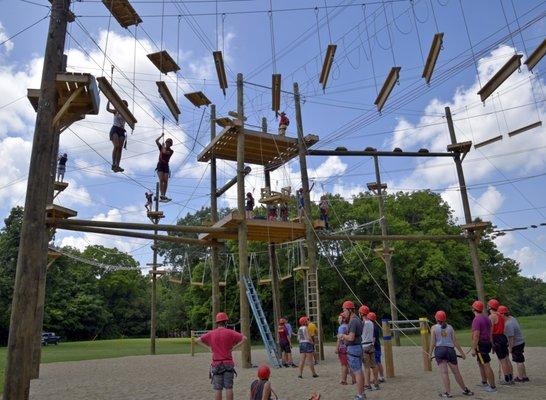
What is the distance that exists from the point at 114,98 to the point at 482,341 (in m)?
8.22

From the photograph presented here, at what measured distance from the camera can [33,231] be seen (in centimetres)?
702

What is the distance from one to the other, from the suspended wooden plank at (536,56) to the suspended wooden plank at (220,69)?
744cm

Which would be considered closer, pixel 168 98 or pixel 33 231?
pixel 33 231

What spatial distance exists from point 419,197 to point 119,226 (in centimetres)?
3298

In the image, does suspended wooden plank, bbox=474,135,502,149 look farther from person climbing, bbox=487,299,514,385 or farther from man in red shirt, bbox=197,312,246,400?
man in red shirt, bbox=197,312,246,400

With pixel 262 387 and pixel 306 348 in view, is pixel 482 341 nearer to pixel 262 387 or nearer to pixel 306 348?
pixel 306 348

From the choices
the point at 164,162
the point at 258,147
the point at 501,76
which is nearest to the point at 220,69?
the point at 164,162

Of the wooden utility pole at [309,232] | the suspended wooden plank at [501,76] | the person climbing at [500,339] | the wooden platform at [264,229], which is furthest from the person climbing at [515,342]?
the wooden platform at [264,229]

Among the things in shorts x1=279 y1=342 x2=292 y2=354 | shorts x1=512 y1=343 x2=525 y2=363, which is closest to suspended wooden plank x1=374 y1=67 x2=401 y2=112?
shorts x1=512 y1=343 x2=525 y2=363

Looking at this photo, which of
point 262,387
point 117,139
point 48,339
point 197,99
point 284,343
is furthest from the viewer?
point 48,339

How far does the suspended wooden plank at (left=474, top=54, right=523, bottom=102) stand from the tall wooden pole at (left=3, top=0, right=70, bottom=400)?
8652mm

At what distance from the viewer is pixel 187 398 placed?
9016mm

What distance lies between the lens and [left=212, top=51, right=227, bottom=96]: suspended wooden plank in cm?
1244

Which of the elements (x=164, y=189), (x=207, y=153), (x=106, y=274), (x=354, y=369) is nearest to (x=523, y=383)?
(x=354, y=369)
